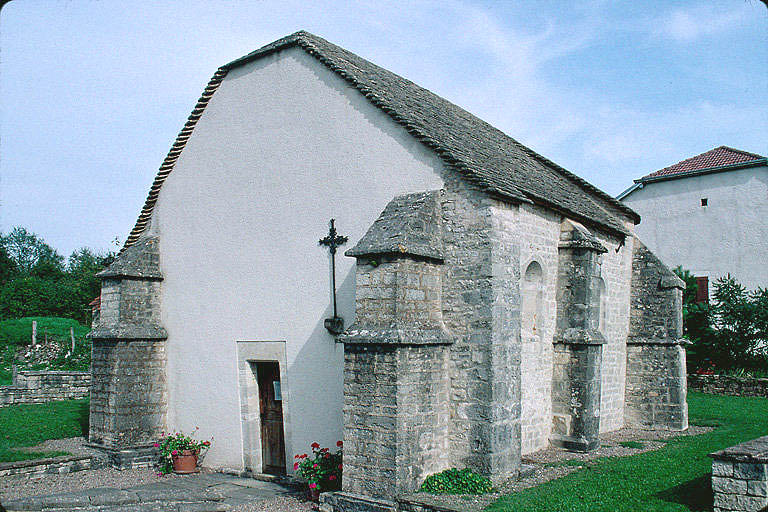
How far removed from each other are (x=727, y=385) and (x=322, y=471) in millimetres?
15938

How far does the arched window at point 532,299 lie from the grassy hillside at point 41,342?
19.2 m

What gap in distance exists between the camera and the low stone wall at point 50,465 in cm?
1111

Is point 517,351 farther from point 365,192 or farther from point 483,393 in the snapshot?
point 365,192

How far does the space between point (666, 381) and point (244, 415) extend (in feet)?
31.1

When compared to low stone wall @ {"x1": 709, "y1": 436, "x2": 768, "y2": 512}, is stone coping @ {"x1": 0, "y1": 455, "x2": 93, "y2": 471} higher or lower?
lower

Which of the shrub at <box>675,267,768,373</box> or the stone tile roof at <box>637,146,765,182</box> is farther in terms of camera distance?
the stone tile roof at <box>637,146,765,182</box>

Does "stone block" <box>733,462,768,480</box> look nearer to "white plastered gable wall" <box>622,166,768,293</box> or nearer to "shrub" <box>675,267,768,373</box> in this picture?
"shrub" <box>675,267,768,373</box>

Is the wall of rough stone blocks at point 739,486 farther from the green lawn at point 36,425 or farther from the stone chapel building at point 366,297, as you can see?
the green lawn at point 36,425

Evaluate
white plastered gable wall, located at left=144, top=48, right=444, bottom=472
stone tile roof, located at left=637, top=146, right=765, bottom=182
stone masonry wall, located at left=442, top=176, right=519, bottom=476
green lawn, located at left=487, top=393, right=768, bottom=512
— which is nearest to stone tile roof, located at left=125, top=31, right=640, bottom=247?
white plastered gable wall, located at left=144, top=48, right=444, bottom=472

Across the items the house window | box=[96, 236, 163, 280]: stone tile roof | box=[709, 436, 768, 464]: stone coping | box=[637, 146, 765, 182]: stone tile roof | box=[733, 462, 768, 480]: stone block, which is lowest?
box=[733, 462, 768, 480]: stone block

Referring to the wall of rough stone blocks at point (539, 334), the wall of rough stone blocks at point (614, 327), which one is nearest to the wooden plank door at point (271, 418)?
the wall of rough stone blocks at point (539, 334)

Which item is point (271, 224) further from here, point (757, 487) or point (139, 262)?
point (757, 487)

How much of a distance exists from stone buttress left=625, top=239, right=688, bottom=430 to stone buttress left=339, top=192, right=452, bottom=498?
24.5 feet

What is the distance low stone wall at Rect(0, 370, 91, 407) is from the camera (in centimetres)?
1869
